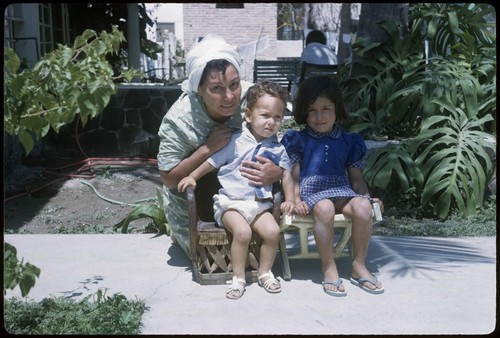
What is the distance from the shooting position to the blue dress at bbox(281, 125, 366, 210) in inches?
154

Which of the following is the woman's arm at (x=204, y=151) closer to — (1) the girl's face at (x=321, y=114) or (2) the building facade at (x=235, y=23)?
(1) the girl's face at (x=321, y=114)

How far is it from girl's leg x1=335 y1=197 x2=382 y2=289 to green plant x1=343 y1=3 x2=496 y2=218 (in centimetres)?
212

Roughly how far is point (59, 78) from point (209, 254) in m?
1.45

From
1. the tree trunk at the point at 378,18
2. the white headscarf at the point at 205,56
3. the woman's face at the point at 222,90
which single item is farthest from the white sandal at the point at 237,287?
the tree trunk at the point at 378,18

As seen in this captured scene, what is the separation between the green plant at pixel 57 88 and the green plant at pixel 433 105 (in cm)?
358

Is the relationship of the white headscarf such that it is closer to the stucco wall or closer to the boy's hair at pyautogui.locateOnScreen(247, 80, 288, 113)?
the boy's hair at pyautogui.locateOnScreen(247, 80, 288, 113)

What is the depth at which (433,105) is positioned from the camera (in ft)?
21.0

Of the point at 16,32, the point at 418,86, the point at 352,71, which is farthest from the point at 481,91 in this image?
the point at 16,32

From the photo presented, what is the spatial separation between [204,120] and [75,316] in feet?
4.41

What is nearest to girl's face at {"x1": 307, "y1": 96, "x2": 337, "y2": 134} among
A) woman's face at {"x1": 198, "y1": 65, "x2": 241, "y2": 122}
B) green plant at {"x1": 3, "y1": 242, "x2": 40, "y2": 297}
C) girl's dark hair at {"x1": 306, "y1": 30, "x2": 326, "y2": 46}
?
woman's face at {"x1": 198, "y1": 65, "x2": 241, "y2": 122}

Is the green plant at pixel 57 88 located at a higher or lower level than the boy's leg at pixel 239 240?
higher

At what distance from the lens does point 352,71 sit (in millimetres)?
7672

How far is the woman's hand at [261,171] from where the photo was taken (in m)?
3.74

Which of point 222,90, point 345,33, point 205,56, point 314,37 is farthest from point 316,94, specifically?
point 345,33
